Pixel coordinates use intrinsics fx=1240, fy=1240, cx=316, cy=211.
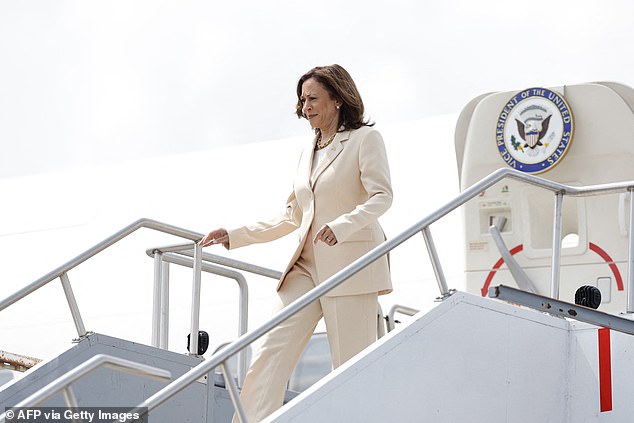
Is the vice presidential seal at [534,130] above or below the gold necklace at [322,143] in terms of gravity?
above

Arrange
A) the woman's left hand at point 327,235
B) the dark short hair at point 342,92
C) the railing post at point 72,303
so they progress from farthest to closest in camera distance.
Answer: the railing post at point 72,303, the dark short hair at point 342,92, the woman's left hand at point 327,235

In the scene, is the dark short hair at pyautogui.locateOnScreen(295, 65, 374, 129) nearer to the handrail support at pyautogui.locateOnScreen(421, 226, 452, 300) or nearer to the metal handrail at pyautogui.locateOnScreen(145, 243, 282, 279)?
the handrail support at pyautogui.locateOnScreen(421, 226, 452, 300)

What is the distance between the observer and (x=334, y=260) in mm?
5160

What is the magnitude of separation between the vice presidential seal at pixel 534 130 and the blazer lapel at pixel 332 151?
333cm

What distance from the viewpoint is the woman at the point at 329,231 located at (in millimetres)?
5051

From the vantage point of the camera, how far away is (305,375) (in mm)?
9867

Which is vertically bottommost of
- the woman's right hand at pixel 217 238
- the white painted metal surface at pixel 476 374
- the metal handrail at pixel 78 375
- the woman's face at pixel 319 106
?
the white painted metal surface at pixel 476 374

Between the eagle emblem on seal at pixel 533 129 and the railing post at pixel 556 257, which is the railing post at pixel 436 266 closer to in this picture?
the railing post at pixel 556 257

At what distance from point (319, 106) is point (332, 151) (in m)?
0.20

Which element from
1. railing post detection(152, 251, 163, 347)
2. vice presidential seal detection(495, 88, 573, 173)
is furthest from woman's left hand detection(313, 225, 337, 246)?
vice presidential seal detection(495, 88, 573, 173)

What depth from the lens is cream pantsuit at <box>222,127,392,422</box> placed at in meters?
5.05

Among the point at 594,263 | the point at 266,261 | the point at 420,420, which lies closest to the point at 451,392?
the point at 420,420

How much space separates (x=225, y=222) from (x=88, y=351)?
7.81 metres

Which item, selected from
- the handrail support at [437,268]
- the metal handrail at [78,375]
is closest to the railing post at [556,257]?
the handrail support at [437,268]
